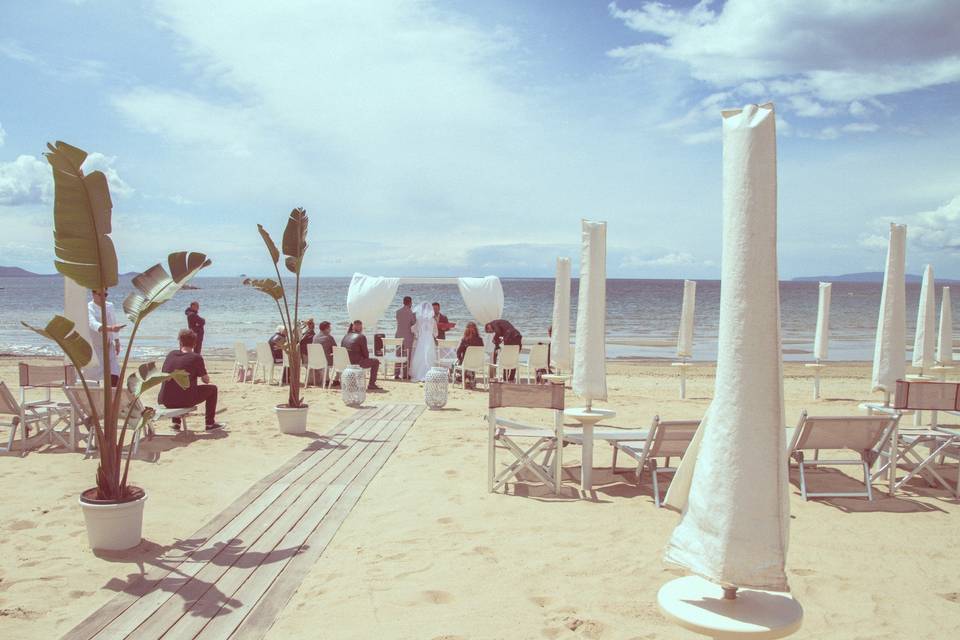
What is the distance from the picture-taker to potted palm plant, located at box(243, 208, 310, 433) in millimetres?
8172

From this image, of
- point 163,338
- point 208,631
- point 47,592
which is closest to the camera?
point 208,631

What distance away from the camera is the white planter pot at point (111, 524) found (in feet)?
14.0

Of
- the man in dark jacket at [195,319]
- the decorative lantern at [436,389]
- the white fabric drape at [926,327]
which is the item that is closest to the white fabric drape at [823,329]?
the white fabric drape at [926,327]

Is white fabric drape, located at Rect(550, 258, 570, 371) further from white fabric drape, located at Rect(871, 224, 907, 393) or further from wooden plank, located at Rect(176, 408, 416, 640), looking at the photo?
wooden plank, located at Rect(176, 408, 416, 640)

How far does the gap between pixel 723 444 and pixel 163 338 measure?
32.2 meters

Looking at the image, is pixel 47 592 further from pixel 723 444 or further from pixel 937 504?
pixel 937 504

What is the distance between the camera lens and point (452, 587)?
12.8ft

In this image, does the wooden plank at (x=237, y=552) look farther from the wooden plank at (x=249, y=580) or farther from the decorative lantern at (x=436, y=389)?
the decorative lantern at (x=436, y=389)

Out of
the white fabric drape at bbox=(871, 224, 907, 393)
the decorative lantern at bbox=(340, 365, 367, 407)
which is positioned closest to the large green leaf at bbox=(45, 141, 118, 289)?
the decorative lantern at bbox=(340, 365, 367, 407)

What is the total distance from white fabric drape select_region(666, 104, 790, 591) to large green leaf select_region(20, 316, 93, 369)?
3.66 metres

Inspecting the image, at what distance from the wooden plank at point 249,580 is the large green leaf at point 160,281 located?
179cm

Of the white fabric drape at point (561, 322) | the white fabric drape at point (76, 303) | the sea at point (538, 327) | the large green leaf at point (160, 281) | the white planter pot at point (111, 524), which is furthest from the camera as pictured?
the sea at point (538, 327)

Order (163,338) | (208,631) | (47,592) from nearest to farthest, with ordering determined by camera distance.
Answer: (208,631) → (47,592) → (163,338)

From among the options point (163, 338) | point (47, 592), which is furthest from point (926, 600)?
point (163, 338)
